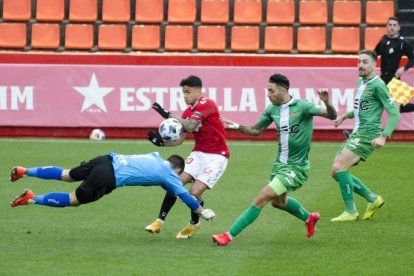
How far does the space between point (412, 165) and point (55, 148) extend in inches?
255

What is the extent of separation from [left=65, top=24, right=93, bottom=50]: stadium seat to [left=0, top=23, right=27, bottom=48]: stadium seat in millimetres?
962

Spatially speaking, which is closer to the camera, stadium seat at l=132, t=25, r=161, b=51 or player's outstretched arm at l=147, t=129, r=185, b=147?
player's outstretched arm at l=147, t=129, r=185, b=147

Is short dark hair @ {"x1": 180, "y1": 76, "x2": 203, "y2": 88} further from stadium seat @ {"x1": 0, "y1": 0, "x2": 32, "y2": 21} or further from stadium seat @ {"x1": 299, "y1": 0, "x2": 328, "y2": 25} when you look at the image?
stadium seat @ {"x1": 0, "y1": 0, "x2": 32, "y2": 21}

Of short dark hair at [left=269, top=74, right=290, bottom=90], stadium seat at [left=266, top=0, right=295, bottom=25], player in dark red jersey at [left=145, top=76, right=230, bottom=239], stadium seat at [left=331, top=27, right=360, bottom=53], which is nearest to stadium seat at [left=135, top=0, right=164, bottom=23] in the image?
stadium seat at [left=266, top=0, right=295, bottom=25]

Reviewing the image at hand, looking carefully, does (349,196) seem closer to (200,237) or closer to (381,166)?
(200,237)

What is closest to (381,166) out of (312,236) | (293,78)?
(293,78)

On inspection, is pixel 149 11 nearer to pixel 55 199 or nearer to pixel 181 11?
pixel 181 11

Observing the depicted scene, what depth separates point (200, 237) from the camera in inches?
452

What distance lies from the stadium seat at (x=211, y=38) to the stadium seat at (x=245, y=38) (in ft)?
0.72

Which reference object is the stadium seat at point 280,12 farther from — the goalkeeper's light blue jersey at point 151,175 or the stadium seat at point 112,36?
the goalkeeper's light blue jersey at point 151,175

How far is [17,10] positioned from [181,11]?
3709 millimetres

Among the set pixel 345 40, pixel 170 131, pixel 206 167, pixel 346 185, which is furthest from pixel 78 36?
pixel 170 131

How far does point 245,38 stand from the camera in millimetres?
22859

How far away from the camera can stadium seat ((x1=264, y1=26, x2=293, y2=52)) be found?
22.7m
